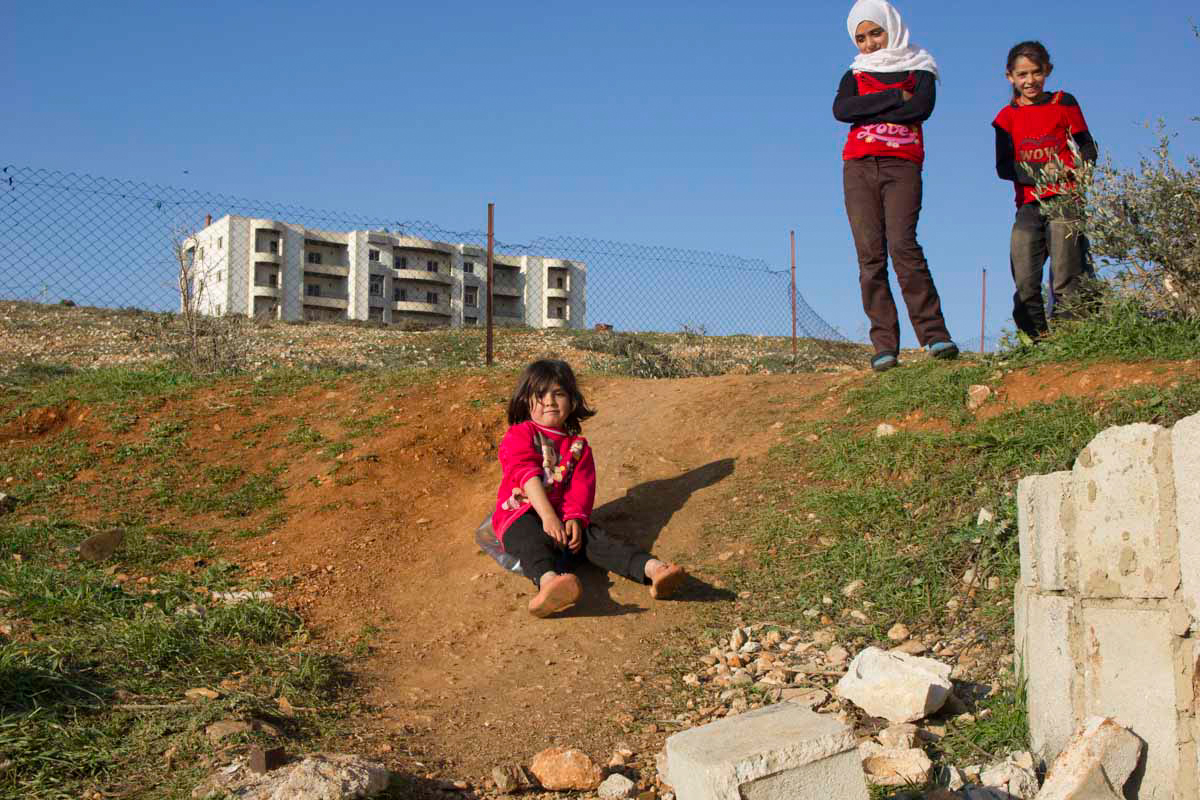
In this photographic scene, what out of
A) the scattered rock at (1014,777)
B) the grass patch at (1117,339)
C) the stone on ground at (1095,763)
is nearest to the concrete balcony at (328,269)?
Result: the grass patch at (1117,339)

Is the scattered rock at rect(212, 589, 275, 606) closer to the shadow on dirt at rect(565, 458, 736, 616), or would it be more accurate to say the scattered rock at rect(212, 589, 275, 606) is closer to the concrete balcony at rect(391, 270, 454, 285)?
the shadow on dirt at rect(565, 458, 736, 616)

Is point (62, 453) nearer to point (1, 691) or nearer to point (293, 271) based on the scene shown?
point (1, 691)

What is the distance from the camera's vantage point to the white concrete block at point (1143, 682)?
7.38 feet

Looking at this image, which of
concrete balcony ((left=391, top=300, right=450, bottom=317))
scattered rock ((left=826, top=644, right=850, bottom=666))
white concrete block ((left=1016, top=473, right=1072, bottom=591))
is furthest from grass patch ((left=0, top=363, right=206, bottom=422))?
concrete balcony ((left=391, top=300, right=450, bottom=317))

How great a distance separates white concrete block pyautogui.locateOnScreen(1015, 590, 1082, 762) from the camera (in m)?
2.50

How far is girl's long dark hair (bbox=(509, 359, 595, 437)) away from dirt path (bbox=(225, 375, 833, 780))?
1.83 feet

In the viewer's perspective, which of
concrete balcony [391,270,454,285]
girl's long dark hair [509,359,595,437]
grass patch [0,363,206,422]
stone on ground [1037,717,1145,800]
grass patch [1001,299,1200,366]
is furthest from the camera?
concrete balcony [391,270,454,285]

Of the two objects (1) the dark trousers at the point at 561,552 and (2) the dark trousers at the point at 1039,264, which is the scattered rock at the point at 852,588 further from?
(2) the dark trousers at the point at 1039,264

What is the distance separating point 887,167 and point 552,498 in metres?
2.92

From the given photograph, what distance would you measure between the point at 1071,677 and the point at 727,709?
1.06m

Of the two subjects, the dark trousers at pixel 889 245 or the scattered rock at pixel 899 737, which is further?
the dark trousers at pixel 889 245

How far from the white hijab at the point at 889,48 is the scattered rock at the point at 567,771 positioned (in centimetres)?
448

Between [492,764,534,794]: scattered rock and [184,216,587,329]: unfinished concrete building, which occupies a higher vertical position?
[184,216,587,329]: unfinished concrete building

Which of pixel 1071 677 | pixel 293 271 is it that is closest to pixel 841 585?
pixel 1071 677
